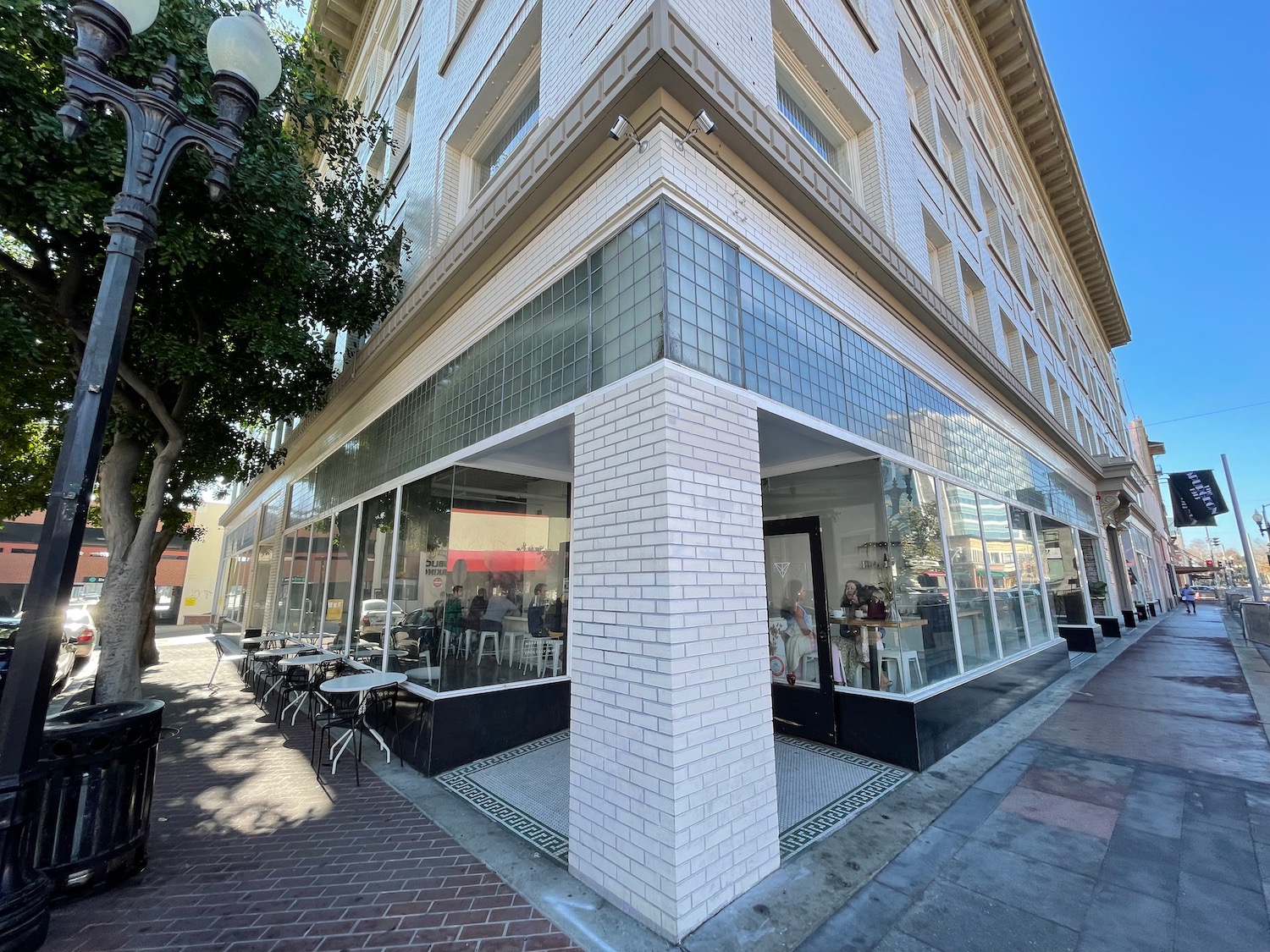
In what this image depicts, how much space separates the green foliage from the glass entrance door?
23.1 feet

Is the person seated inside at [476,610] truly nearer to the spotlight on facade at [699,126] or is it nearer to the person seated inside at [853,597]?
the person seated inside at [853,597]

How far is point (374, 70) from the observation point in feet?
44.0

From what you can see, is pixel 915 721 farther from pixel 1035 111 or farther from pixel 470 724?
pixel 1035 111

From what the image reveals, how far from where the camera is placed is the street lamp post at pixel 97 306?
2.59 metres

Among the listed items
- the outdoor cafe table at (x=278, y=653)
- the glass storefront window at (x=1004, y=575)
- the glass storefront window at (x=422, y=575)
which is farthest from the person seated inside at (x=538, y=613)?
the glass storefront window at (x=1004, y=575)

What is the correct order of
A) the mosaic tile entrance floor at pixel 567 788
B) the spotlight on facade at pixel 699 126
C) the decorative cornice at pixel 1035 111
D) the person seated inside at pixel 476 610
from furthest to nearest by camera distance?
the decorative cornice at pixel 1035 111
the person seated inside at pixel 476 610
the mosaic tile entrance floor at pixel 567 788
the spotlight on facade at pixel 699 126

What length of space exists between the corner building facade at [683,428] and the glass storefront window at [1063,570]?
268 millimetres

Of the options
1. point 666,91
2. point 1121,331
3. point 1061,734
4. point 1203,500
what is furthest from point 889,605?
point 1203,500

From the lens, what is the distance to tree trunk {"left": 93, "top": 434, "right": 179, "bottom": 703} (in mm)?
6539

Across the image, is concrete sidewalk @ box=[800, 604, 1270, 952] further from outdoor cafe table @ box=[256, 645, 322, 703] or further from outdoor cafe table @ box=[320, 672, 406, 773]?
outdoor cafe table @ box=[256, 645, 322, 703]

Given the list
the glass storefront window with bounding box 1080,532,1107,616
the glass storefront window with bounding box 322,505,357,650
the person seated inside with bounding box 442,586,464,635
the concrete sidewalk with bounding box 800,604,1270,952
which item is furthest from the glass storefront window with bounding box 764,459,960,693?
the glass storefront window with bounding box 1080,532,1107,616

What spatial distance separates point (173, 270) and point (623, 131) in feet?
17.8

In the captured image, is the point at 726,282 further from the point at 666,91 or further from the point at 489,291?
the point at 489,291

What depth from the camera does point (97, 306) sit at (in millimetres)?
2908
